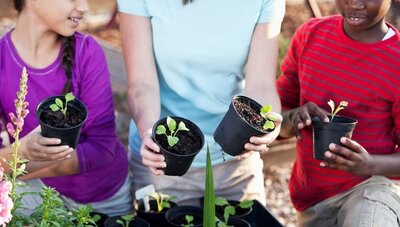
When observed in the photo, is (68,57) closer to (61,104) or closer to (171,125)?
(61,104)

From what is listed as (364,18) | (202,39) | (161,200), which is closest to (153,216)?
(161,200)

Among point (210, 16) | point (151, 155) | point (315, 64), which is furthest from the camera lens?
point (315, 64)

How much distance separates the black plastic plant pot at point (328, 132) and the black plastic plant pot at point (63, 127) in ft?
2.28

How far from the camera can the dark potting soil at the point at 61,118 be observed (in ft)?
5.78

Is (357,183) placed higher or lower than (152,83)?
lower

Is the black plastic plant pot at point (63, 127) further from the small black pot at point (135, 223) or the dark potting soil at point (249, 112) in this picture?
the dark potting soil at point (249, 112)

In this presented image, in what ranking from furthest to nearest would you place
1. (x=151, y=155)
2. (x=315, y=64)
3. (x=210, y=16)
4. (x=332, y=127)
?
(x=315, y=64), (x=210, y=16), (x=332, y=127), (x=151, y=155)

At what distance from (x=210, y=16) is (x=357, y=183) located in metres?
0.71

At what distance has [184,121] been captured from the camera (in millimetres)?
1807

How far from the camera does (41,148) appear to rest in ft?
5.83

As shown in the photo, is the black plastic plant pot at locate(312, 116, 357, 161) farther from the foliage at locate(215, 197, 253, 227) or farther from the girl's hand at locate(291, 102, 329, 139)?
the foliage at locate(215, 197, 253, 227)

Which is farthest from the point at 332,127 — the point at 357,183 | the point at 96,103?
the point at 96,103

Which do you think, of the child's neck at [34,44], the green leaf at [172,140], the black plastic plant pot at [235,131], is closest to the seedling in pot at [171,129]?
the green leaf at [172,140]

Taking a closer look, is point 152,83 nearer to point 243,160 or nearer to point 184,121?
point 184,121
